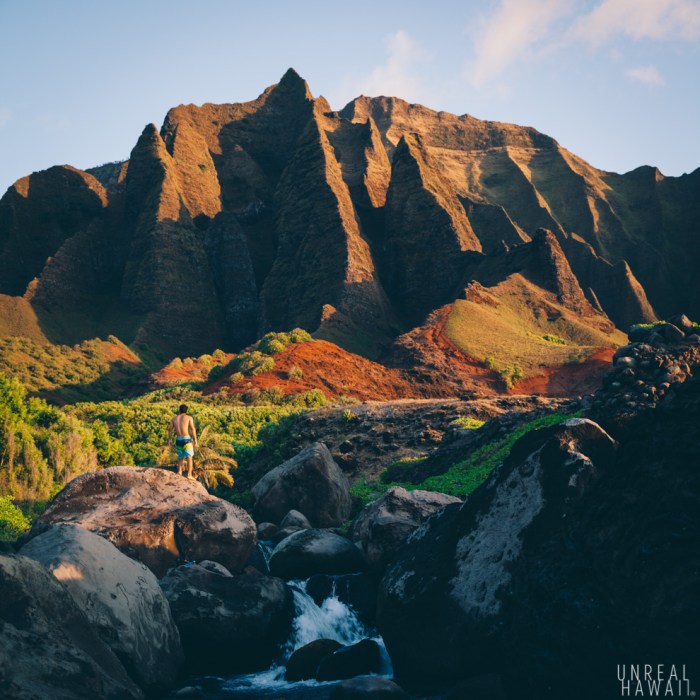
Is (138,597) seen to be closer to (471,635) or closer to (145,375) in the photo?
(471,635)

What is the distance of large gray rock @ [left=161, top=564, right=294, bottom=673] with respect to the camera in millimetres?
10211

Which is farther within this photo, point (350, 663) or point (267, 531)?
point (267, 531)

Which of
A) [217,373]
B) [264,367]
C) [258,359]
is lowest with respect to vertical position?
[264,367]

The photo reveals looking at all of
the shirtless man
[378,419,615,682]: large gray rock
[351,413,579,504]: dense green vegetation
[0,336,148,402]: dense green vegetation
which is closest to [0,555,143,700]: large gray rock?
[378,419,615,682]: large gray rock

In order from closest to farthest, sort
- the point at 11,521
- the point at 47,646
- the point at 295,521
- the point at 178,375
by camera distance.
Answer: the point at 47,646, the point at 11,521, the point at 295,521, the point at 178,375

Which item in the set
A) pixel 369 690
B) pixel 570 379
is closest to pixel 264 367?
pixel 570 379

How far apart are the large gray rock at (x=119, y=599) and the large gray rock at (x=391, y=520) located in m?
4.37

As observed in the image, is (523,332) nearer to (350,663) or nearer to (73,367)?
(73,367)

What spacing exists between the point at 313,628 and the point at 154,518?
11.9 ft

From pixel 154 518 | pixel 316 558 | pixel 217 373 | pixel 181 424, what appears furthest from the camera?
pixel 217 373

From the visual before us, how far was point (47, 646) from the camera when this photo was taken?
707 centimetres

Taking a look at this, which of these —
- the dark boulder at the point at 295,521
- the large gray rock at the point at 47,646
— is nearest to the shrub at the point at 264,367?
the dark boulder at the point at 295,521

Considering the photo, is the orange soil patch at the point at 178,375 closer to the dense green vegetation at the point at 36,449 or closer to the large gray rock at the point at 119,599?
the dense green vegetation at the point at 36,449

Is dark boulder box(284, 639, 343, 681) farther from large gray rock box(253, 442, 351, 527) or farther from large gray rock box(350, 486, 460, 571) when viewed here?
large gray rock box(253, 442, 351, 527)
